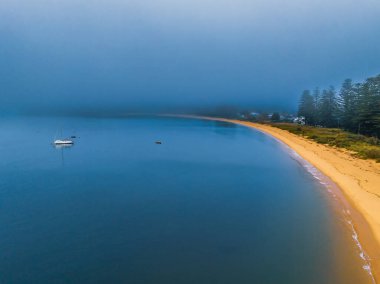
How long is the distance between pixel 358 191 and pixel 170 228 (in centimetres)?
1945

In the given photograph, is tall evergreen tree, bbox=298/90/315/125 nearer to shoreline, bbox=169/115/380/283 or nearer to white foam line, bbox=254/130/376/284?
white foam line, bbox=254/130/376/284

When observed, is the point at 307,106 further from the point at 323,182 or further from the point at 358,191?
the point at 358,191

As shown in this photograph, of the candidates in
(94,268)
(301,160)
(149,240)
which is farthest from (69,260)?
(301,160)

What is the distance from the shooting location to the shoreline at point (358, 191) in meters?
19.1

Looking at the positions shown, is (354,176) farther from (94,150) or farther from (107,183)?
(94,150)

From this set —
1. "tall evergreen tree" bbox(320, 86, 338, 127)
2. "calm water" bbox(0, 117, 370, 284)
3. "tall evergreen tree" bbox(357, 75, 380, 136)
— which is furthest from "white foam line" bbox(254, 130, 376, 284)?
"tall evergreen tree" bbox(320, 86, 338, 127)

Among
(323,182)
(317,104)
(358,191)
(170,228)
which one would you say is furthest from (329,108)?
(170,228)

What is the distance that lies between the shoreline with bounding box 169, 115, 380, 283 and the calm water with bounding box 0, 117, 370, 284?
910 millimetres

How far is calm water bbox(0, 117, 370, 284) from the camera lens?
16.6 meters

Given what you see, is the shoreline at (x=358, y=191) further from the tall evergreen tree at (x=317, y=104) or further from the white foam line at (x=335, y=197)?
the tall evergreen tree at (x=317, y=104)

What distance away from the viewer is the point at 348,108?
78375mm

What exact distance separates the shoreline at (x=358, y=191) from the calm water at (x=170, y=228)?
910 millimetres

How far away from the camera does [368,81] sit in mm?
68875

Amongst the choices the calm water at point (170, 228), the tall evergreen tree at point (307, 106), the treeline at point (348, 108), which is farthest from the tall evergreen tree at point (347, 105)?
the calm water at point (170, 228)
